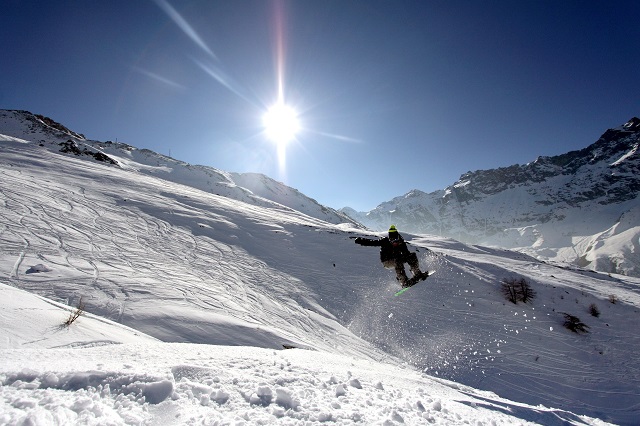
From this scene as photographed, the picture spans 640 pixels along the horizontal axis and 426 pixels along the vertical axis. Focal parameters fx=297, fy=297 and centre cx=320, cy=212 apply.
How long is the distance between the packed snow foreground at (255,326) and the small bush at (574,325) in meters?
0.25

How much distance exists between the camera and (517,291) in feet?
49.2

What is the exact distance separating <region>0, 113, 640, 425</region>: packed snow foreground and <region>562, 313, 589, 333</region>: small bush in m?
0.25

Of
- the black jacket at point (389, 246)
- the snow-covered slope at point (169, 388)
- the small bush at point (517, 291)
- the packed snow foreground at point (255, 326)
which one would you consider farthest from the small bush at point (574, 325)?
the snow-covered slope at point (169, 388)

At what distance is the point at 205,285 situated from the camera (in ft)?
33.4

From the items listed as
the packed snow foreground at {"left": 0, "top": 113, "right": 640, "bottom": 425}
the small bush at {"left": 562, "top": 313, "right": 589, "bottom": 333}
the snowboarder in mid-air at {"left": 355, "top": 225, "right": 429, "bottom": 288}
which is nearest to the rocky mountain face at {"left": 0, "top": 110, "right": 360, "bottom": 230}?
the packed snow foreground at {"left": 0, "top": 113, "right": 640, "bottom": 425}

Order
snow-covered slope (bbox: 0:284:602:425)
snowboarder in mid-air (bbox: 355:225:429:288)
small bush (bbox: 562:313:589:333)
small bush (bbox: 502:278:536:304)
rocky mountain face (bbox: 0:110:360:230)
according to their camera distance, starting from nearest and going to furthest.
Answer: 1. snow-covered slope (bbox: 0:284:602:425)
2. snowboarder in mid-air (bbox: 355:225:429:288)
3. small bush (bbox: 562:313:589:333)
4. small bush (bbox: 502:278:536:304)
5. rocky mountain face (bbox: 0:110:360:230)

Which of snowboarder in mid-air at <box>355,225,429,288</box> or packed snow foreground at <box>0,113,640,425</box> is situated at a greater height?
snowboarder in mid-air at <box>355,225,429,288</box>

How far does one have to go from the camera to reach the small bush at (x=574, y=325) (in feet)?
42.3

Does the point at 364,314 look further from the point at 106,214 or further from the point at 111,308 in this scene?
the point at 106,214

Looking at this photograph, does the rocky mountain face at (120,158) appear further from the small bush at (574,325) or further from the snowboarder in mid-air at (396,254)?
the small bush at (574,325)

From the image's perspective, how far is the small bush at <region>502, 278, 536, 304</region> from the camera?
1470 cm

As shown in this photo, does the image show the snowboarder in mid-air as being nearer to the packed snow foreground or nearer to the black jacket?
the black jacket

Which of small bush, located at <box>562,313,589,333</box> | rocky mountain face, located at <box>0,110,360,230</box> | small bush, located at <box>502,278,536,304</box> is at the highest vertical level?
rocky mountain face, located at <box>0,110,360,230</box>

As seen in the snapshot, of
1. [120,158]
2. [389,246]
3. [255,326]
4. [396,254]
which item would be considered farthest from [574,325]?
[120,158]
